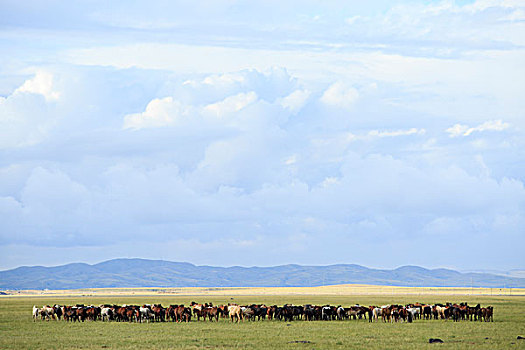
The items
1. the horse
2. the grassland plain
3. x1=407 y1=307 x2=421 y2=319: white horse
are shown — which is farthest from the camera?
the horse

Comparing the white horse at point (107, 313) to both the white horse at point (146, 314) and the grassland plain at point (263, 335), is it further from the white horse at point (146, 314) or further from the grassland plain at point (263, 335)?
the white horse at point (146, 314)

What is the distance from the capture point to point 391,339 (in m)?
40.1

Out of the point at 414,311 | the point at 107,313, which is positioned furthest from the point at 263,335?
the point at 107,313

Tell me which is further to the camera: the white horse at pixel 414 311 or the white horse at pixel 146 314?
the white horse at pixel 414 311

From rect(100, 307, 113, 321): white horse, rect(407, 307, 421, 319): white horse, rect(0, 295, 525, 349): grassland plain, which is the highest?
rect(407, 307, 421, 319): white horse

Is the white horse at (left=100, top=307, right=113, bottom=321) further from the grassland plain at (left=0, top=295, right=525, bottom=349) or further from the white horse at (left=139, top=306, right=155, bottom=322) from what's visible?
the white horse at (left=139, top=306, right=155, bottom=322)

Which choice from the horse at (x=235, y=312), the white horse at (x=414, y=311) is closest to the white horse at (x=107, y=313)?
the horse at (x=235, y=312)

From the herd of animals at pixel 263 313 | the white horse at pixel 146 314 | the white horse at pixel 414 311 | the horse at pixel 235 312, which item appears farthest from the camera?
the horse at pixel 235 312

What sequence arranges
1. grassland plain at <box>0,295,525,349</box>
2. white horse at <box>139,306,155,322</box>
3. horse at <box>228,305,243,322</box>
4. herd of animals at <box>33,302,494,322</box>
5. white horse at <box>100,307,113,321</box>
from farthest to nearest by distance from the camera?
white horse at <box>100,307,113,321</box>
horse at <box>228,305,243,322</box>
herd of animals at <box>33,302,494,322</box>
white horse at <box>139,306,155,322</box>
grassland plain at <box>0,295,525,349</box>

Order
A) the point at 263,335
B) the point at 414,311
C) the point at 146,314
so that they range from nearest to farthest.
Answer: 1. the point at 263,335
2. the point at 146,314
3. the point at 414,311

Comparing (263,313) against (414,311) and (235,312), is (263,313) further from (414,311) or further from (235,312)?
(414,311)

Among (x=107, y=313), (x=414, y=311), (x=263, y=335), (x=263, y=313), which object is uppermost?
(x=414, y=311)

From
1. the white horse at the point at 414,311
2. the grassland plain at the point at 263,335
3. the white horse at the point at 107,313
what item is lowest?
the grassland plain at the point at 263,335

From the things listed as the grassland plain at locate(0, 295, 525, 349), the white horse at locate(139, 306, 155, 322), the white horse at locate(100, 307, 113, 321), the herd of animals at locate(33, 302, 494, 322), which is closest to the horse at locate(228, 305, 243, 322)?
the herd of animals at locate(33, 302, 494, 322)
